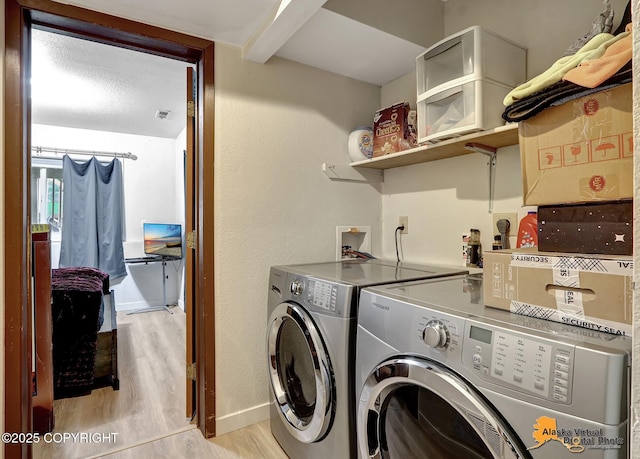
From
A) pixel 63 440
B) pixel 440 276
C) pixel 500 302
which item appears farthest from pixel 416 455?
pixel 63 440

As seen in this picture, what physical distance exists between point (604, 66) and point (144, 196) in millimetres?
4887

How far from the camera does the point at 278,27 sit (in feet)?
5.07

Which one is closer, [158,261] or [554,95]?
[554,95]

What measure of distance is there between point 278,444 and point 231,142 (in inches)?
62.2

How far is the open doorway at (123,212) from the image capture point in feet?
6.88

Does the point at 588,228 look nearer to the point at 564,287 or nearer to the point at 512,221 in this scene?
the point at 564,287

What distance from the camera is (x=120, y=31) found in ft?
5.19

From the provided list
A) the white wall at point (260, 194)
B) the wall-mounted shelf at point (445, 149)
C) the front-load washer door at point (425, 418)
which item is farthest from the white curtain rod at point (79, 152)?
the front-load washer door at point (425, 418)

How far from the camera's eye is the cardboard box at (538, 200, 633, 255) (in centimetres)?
74

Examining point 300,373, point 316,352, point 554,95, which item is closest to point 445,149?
point 554,95

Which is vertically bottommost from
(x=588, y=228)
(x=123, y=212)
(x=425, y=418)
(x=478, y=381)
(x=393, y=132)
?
(x=425, y=418)

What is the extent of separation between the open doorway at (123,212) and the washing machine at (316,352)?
69 centimetres

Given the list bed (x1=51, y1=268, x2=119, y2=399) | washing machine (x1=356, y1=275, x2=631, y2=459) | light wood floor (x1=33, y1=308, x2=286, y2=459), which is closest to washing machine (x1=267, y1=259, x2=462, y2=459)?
washing machine (x1=356, y1=275, x2=631, y2=459)

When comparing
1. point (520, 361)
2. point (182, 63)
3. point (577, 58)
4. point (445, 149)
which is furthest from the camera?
point (182, 63)
